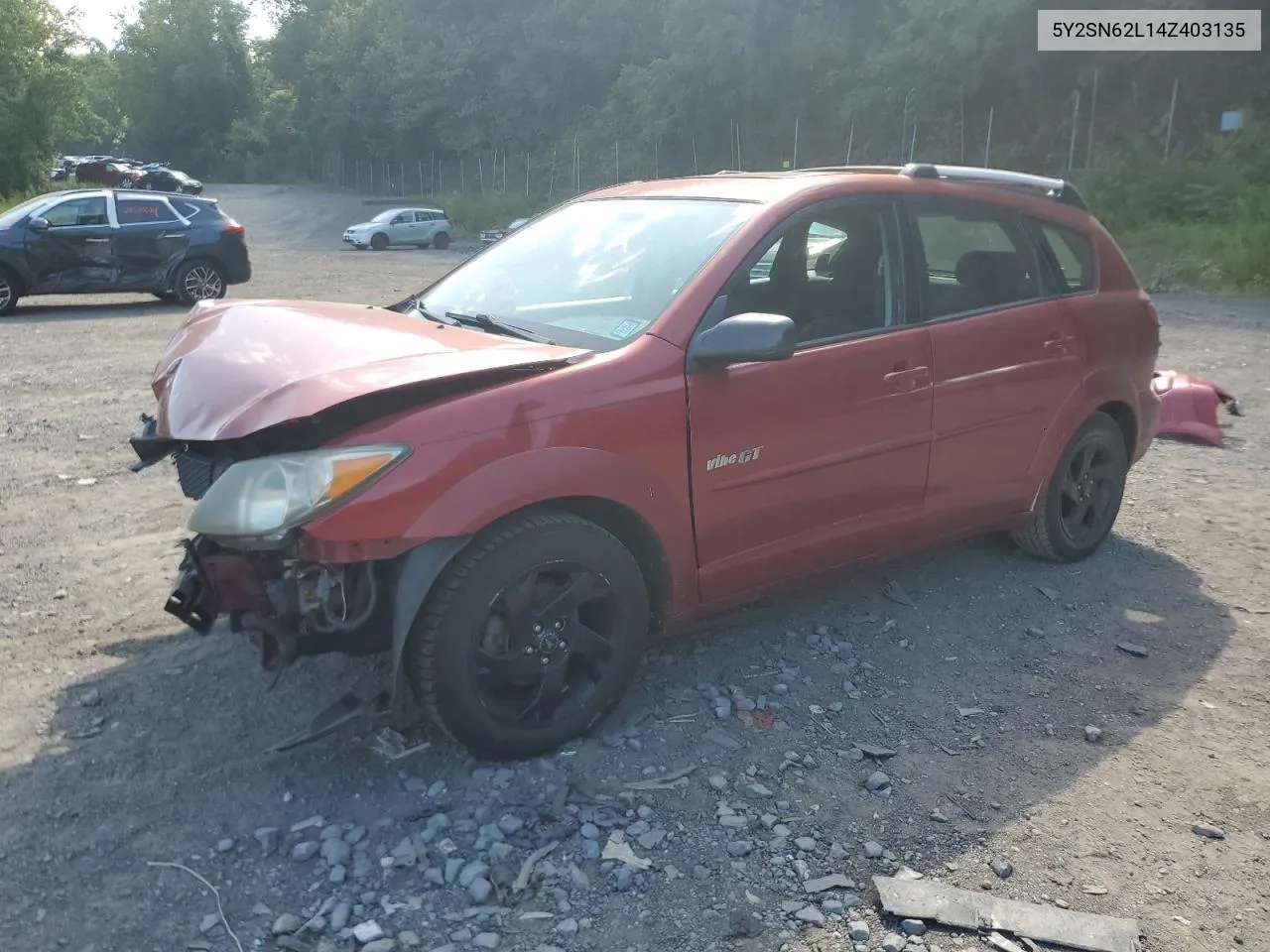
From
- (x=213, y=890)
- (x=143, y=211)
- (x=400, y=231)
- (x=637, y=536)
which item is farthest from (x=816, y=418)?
(x=400, y=231)

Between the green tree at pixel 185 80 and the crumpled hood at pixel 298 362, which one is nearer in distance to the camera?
the crumpled hood at pixel 298 362

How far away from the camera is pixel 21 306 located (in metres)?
15.9

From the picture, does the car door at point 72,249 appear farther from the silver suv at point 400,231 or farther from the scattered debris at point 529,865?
the silver suv at point 400,231

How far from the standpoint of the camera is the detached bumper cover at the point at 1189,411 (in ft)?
26.3

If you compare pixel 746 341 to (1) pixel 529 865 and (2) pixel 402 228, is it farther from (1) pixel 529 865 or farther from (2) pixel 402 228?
(2) pixel 402 228

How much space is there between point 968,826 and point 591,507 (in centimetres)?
148

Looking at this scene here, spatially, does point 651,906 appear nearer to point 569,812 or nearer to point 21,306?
point 569,812

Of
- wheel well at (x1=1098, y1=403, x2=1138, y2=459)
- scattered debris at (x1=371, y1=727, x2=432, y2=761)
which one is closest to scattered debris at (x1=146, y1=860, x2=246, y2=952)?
scattered debris at (x1=371, y1=727, x2=432, y2=761)

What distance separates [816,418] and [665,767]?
4.41 ft

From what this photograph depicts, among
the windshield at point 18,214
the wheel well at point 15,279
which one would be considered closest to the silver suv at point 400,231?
the windshield at point 18,214

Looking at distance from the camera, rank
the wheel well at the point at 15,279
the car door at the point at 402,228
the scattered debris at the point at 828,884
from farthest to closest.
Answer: the car door at the point at 402,228 → the wheel well at the point at 15,279 → the scattered debris at the point at 828,884

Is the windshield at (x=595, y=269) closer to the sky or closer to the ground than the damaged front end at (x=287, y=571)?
closer to the sky

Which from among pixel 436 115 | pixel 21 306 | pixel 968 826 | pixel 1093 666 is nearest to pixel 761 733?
pixel 968 826

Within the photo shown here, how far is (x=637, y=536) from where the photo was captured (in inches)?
150
